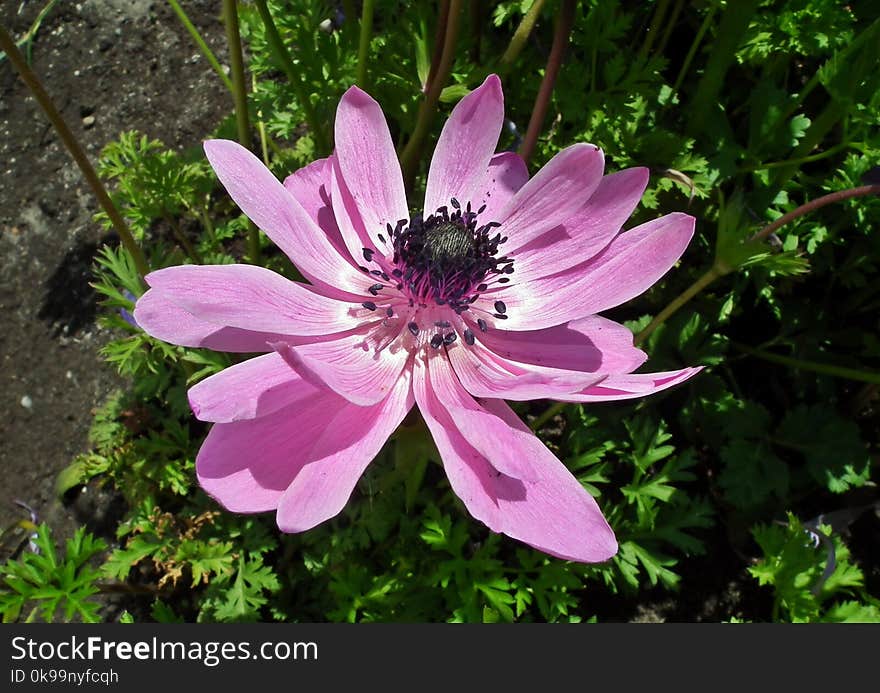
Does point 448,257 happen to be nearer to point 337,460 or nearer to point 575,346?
point 575,346

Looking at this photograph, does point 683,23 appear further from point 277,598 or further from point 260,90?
point 277,598

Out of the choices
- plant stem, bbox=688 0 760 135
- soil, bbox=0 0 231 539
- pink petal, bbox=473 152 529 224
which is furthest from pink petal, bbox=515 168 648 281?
soil, bbox=0 0 231 539

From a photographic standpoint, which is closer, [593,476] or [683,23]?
[593,476]

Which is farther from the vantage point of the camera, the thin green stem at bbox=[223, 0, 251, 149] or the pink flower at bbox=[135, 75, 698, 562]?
the thin green stem at bbox=[223, 0, 251, 149]

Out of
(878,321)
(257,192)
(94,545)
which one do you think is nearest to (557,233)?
(257,192)

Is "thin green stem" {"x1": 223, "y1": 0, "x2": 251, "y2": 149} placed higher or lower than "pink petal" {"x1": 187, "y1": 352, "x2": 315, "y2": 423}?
higher

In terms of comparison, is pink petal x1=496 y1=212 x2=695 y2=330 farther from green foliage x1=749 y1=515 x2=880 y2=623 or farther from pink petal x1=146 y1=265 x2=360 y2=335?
green foliage x1=749 y1=515 x2=880 y2=623

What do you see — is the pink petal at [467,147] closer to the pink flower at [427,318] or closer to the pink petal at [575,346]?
the pink flower at [427,318]
